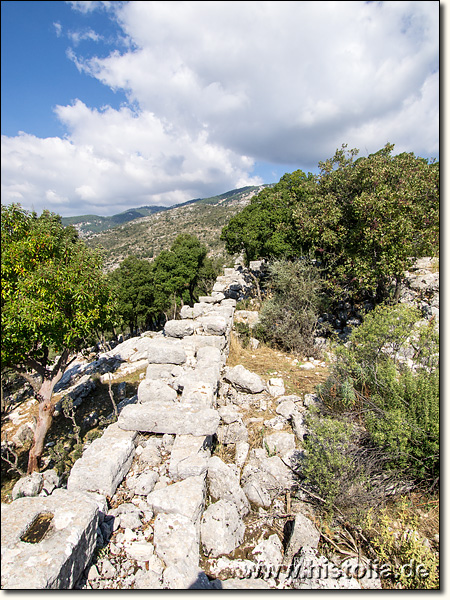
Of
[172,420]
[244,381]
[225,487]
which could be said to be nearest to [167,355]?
[244,381]

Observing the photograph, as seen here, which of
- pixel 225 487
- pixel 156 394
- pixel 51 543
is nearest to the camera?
pixel 51 543

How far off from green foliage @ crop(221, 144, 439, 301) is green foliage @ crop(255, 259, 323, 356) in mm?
1060

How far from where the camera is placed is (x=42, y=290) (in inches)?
203

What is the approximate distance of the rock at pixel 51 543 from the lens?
2018 mm

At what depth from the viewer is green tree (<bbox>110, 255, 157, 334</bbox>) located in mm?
22053

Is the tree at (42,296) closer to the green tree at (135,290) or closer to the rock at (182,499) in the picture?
the rock at (182,499)

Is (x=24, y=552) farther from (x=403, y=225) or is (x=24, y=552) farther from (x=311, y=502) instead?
(x=403, y=225)

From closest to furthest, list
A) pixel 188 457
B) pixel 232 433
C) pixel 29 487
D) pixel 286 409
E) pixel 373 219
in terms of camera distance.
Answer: pixel 188 457
pixel 29 487
pixel 232 433
pixel 286 409
pixel 373 219

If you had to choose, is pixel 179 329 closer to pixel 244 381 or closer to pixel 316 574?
pixel 244 381

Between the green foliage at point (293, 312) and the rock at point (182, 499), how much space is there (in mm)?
5800

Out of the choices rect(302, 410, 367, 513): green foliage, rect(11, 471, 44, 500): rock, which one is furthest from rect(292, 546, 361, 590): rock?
rect(11, 471, 44, 500): rock

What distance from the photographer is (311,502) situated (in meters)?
3.29

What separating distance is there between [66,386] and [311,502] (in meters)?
11.2

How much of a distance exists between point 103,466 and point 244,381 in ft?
10.5
